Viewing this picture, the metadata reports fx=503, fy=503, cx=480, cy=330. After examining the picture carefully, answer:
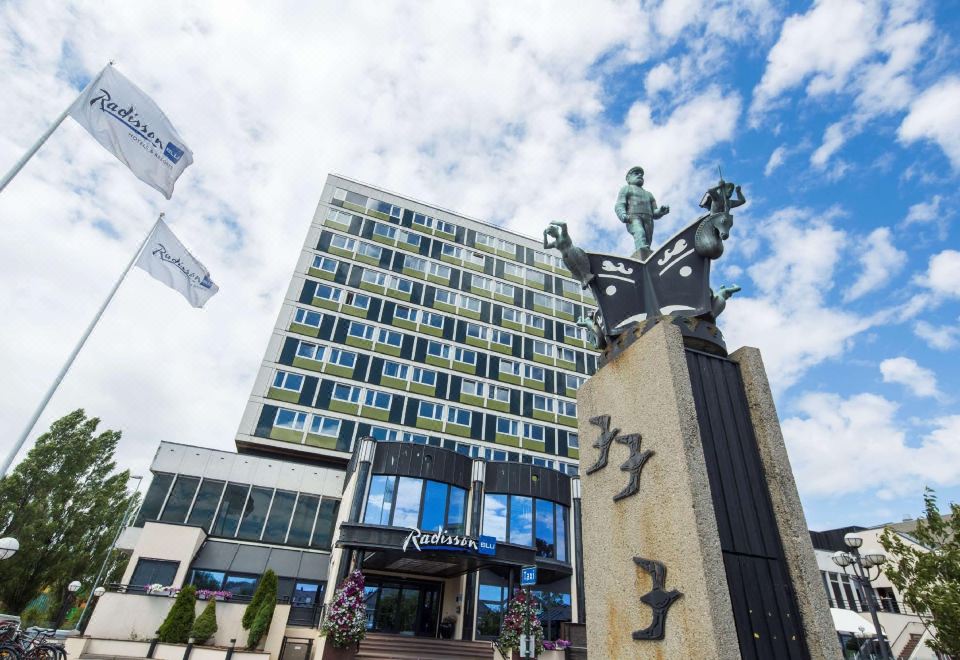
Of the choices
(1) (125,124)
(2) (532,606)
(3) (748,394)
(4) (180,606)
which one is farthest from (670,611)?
(4) (180,606)

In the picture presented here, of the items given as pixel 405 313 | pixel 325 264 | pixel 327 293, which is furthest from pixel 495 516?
pixel 325 264

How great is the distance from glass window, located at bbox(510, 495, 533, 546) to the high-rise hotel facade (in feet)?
0.24

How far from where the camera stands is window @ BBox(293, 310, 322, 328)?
37.8m

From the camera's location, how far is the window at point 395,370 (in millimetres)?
38938

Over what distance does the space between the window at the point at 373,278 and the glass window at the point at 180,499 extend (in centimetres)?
1959

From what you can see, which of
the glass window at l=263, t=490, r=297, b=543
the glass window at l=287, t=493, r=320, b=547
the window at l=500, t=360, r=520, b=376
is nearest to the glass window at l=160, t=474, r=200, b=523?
the glass window at l=263, t=490, r=297, b=543

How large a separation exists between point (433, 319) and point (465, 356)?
4171mm

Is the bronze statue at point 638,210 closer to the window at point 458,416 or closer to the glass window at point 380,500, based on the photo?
the glass window at point 380,500

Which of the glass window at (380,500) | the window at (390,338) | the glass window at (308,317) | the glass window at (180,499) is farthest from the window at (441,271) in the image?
the glass window at (180,499)

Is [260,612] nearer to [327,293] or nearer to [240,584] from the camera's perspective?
[240,584]

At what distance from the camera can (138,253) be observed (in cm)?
1630

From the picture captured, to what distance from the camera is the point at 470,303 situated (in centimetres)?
4525

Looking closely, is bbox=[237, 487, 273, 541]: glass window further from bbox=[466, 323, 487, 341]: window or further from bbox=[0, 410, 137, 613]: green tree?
bbox=[466, 323, 487, 341]: window

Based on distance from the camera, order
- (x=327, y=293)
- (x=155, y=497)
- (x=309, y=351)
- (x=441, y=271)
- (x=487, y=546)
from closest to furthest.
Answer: (x=487, y=546), (x=155, y=497), (x=309, y=351), (x=327, y=293), (x=441, y=271)
